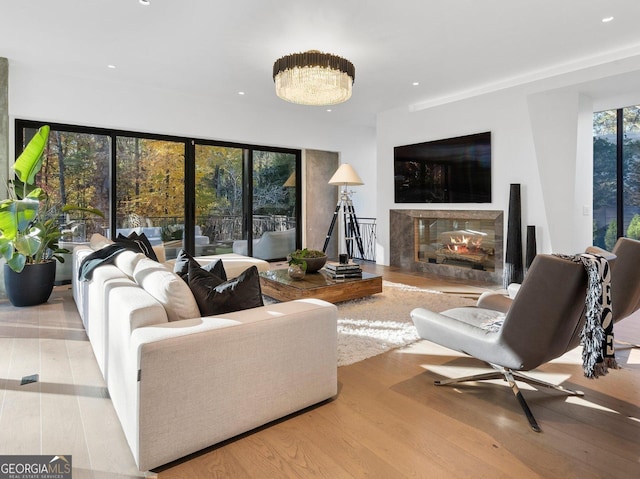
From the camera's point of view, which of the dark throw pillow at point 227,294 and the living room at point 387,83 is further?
the living room at point 387,83

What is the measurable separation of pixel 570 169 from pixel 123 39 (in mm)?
5345

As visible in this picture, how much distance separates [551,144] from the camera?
16.8ft

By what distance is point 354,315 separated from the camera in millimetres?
3883

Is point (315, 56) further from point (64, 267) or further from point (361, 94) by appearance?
point (64, 267)

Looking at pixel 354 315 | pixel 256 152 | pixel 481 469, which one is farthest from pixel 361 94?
pixel 481 469

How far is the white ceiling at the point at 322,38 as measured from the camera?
11.2ft

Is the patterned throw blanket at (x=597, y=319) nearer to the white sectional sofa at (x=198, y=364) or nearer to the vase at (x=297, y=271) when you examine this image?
the white sectional sofa at (x=198, y=364)

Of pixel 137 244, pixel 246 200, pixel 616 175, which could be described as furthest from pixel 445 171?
pixel 137 244

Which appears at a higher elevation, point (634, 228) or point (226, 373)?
point (634, 228)

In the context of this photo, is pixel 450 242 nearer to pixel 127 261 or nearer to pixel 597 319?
pixel 597 319

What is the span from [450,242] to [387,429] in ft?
15.7

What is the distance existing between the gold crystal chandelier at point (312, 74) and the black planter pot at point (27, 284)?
3223 mm

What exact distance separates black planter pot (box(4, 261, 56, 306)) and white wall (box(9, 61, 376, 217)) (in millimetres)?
1726

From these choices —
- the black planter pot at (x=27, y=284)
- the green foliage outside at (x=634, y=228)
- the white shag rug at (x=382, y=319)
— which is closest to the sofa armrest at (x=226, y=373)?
the white shag rug at (x=382, y=319)
